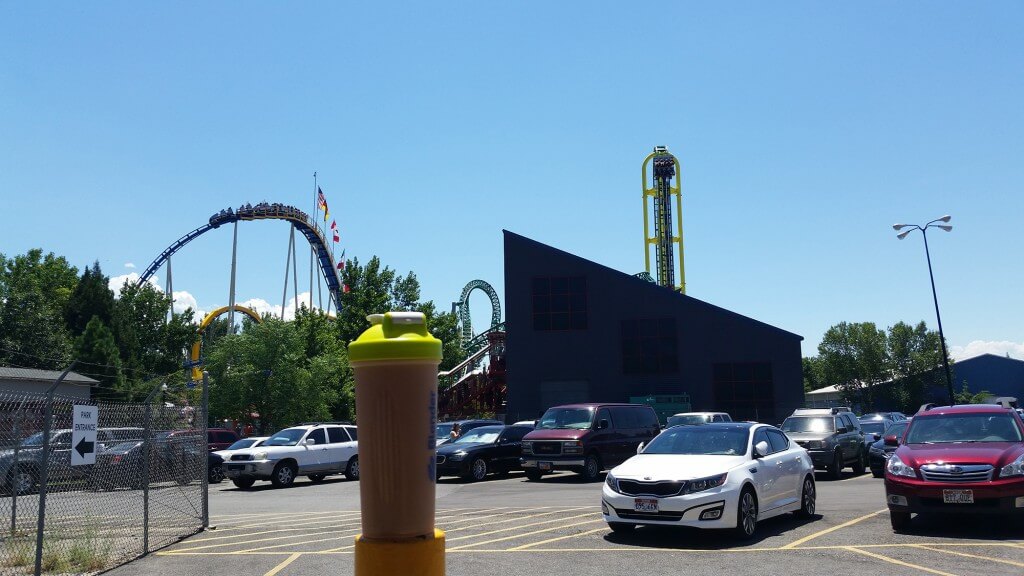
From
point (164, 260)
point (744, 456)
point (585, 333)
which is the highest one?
point (164, 260)

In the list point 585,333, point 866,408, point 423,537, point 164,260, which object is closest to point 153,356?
point 164,260

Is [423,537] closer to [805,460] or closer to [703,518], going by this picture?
[703,518]

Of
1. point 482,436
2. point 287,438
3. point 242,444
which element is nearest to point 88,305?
point 242,444

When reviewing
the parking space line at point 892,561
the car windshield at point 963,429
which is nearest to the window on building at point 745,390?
the car windshield at point 963,429

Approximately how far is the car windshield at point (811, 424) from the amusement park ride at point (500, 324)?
29714mm

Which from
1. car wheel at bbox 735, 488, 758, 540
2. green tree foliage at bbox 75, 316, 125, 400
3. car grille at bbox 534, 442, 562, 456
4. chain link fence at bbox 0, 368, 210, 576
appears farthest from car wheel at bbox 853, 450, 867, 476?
green tree foliage at bbox 75, 316, 125, 400

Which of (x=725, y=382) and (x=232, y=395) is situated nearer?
(x=232, y=395)

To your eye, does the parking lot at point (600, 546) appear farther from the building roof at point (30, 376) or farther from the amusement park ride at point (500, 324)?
the amusement park ride at point (500, 324)

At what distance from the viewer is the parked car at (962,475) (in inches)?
423

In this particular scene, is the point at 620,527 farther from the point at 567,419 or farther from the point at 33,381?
the point at 33,381

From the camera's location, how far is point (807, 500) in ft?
42.2

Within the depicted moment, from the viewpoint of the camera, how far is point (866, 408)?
319 feet

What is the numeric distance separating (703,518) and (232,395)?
31.6m

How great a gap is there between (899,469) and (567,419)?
12294 mm
